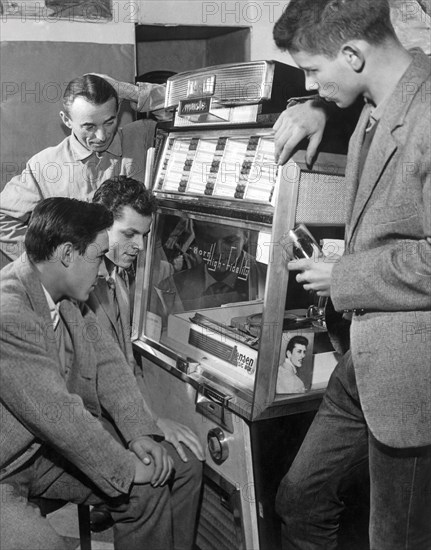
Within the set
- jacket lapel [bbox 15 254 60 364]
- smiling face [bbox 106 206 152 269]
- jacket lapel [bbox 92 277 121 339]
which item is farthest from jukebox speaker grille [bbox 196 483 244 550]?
smiling face [bbox 106 206 152 269]

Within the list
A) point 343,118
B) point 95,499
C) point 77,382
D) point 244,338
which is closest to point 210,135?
point 343,118

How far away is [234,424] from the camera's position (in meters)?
2.03

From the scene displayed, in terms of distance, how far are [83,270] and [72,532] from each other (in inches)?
50.9

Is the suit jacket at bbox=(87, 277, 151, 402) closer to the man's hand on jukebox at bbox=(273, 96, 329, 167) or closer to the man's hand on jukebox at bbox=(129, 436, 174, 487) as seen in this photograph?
the man's hand on jukebox at bbox=(129, 436, 174, 487)

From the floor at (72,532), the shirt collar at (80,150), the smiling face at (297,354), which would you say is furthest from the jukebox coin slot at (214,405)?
the shirt collar at (80,150)

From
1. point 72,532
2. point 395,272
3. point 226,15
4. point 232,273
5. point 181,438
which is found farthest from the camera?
point 226,15

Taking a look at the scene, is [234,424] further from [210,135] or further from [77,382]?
[210,135]

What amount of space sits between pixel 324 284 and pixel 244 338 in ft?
2.00

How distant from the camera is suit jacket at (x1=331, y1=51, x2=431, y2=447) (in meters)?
1.37

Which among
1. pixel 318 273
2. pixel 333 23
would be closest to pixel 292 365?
pixel 318 273

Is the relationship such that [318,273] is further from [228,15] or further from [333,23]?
[228,15]

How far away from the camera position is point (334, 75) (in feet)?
4.91

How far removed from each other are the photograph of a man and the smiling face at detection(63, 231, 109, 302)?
2.26 ft

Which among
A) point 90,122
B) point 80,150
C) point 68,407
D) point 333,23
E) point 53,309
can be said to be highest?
point 333,23
